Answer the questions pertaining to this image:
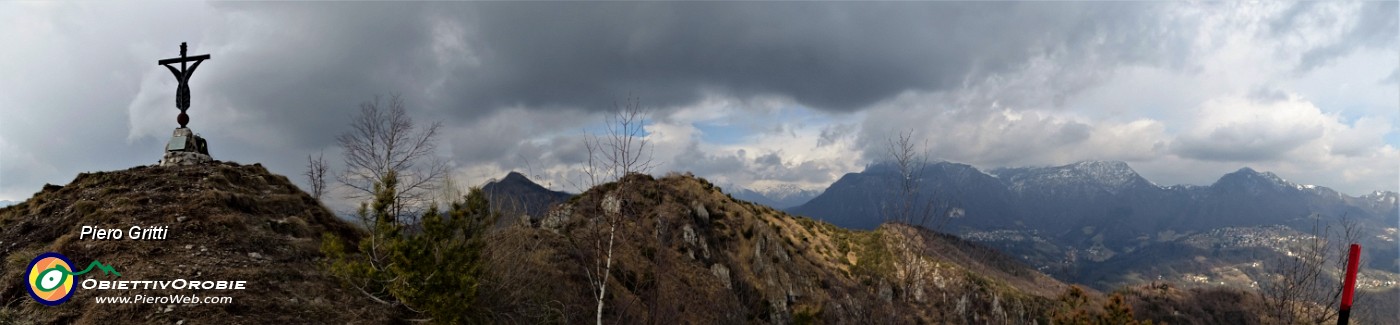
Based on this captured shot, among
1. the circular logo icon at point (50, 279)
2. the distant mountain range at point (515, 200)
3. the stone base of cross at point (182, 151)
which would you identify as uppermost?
the stone base of cross at point (182, 151)

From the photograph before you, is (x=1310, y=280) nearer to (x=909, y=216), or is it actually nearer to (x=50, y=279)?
(x=909, y=216)

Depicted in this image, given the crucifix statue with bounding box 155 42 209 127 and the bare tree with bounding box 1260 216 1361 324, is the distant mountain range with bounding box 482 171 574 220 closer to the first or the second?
the crucifix statue with bounding box 155 42 209 127

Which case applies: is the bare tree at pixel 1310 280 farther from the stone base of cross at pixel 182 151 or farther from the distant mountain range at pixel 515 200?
the stone base of cross at pixel 182 151

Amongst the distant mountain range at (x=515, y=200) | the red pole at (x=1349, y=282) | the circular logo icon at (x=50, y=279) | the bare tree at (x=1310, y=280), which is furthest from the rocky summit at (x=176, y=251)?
the bare tree at (x=1310, y=280)

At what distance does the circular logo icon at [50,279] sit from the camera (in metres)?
15.1

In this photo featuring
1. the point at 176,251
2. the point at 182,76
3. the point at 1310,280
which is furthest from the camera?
the point at 182,76

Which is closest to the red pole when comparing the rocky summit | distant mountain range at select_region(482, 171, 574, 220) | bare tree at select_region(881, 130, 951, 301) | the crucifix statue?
bare tree at select_region(881, 130, 951, 301)

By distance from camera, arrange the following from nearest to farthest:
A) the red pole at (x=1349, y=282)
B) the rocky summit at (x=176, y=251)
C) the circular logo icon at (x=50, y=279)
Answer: the red pole at (x=1349, y=282) < the rocky summit at (x=176, y=251) < the circular logo icon at (x=50, y=279)

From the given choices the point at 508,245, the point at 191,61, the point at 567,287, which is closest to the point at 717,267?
the point at 567,287

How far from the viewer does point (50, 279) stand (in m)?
15.4

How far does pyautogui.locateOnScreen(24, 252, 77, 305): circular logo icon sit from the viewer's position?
15070mm

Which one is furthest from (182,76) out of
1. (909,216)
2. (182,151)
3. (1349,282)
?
(1349,282)

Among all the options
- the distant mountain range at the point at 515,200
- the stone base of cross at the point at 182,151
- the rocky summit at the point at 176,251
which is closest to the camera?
the rocky summit at the point at 176,251

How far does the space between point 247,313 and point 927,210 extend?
1746 centimetres
